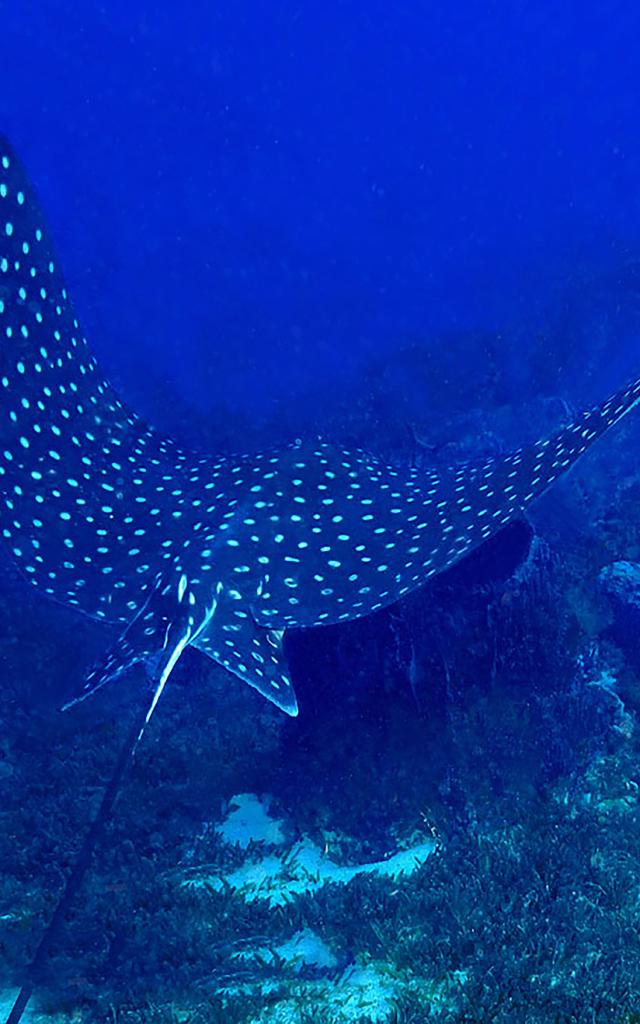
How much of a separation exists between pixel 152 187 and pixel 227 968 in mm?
65935

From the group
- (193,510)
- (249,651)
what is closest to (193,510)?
(193,510)

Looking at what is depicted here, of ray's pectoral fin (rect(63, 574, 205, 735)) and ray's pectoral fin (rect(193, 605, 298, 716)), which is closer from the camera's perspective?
ray's pectoral fin (rect(63, 574, 205, 735))

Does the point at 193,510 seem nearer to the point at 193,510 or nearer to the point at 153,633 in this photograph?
the point at 193,510

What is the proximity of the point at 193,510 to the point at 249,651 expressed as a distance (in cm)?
139

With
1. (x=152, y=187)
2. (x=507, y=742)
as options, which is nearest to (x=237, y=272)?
(x=152, y=187)

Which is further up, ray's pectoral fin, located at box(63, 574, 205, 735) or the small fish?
the small fish

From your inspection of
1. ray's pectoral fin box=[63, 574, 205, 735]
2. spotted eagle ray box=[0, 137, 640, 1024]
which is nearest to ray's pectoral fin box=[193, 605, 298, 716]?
spotted eagle ray box=[0, 137, 640, 1024]

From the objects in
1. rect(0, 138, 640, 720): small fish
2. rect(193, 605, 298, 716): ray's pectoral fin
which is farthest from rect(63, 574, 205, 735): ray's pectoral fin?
rect(193, 605, 298, 716): ray's pectoral fin

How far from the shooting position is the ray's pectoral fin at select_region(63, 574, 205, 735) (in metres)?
4.29

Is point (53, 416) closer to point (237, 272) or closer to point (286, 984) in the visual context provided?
point (286, 984)

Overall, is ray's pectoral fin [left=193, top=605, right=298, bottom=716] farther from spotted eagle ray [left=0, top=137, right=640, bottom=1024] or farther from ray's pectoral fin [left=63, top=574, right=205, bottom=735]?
ray's pectoral fin [left=63, top=574, right=205, bottom=735]

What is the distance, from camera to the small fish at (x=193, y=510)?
15.1 feet

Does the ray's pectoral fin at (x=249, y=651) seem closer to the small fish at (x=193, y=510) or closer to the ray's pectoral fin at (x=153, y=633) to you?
the small fish at (x=193, y=510)

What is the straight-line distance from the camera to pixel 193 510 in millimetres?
5562
